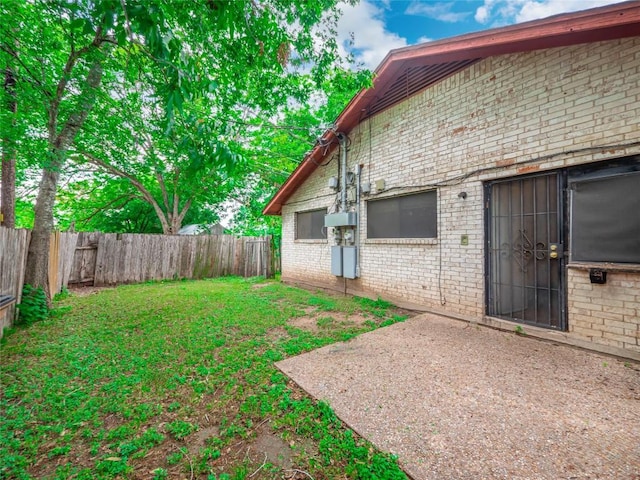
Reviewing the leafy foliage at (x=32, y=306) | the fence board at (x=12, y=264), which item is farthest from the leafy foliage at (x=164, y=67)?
the leafy foliage at (x=32, y=306)

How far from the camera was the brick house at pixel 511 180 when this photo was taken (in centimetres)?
313

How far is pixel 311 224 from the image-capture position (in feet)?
28.4

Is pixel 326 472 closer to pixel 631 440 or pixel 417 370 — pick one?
pixel 417 370

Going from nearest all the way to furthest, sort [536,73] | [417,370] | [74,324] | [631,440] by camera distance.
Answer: [631,440], [417,370], [536,73], [74,324]

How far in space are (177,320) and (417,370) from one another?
4215mm

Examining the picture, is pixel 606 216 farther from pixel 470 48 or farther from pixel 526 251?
pixel 470 48

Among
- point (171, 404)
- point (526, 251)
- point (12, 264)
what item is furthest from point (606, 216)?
point (12, 264)

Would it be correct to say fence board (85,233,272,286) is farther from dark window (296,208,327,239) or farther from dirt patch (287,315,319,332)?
dirt patch (287,315,319,332)

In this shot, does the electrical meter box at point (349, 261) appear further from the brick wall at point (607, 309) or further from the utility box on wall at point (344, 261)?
the brick wall at point (607, 309)

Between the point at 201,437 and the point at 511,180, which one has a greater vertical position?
the point at 511,180

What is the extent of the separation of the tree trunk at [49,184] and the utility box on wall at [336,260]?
5.76m

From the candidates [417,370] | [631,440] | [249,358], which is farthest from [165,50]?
[631,440]

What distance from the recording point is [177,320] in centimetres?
490

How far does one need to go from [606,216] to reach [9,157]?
9.71 meters
